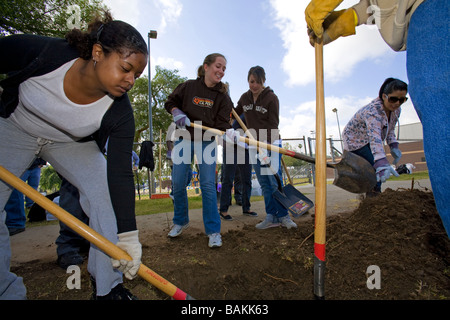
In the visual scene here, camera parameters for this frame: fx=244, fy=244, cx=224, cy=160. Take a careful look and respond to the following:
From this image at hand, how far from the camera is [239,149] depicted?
4.06 m

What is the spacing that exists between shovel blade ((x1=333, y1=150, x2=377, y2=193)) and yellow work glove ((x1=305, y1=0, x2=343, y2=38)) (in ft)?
4.74

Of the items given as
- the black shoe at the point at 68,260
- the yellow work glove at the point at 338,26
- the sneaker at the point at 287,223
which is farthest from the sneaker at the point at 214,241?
the yellow work glove at the point at 338,26

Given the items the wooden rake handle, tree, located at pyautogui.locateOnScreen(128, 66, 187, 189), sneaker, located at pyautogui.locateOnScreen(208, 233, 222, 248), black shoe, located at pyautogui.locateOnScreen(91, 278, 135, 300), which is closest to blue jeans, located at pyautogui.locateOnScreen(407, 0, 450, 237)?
the wooden rake handle

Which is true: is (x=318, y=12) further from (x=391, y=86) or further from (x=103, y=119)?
(x=391, y=86)

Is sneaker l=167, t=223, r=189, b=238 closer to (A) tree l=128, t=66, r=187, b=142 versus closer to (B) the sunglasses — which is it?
(B) the sunglasses

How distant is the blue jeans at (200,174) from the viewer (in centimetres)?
258

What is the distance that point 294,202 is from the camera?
3.12 meters

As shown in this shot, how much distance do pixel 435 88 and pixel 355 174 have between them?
5.78 ft

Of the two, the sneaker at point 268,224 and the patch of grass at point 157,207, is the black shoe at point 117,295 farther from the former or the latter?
the patch of grass at point 157,207

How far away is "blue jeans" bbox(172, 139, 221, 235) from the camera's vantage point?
258cm

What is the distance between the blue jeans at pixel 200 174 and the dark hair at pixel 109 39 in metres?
1.43

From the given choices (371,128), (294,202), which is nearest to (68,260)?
(294,202)

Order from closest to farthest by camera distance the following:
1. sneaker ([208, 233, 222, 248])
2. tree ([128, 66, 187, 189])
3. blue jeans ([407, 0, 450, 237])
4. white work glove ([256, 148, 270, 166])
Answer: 1. blue jeans ([407, 0, 450, 237])
2. sneaker ([208, 233, 222, 248])
3. white work glove ([256, 148, 270, 166])
4. tree ([128, 66, 187, 189])

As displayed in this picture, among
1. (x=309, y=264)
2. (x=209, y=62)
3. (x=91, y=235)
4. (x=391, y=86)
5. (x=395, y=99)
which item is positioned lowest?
(x=309, y=264)
